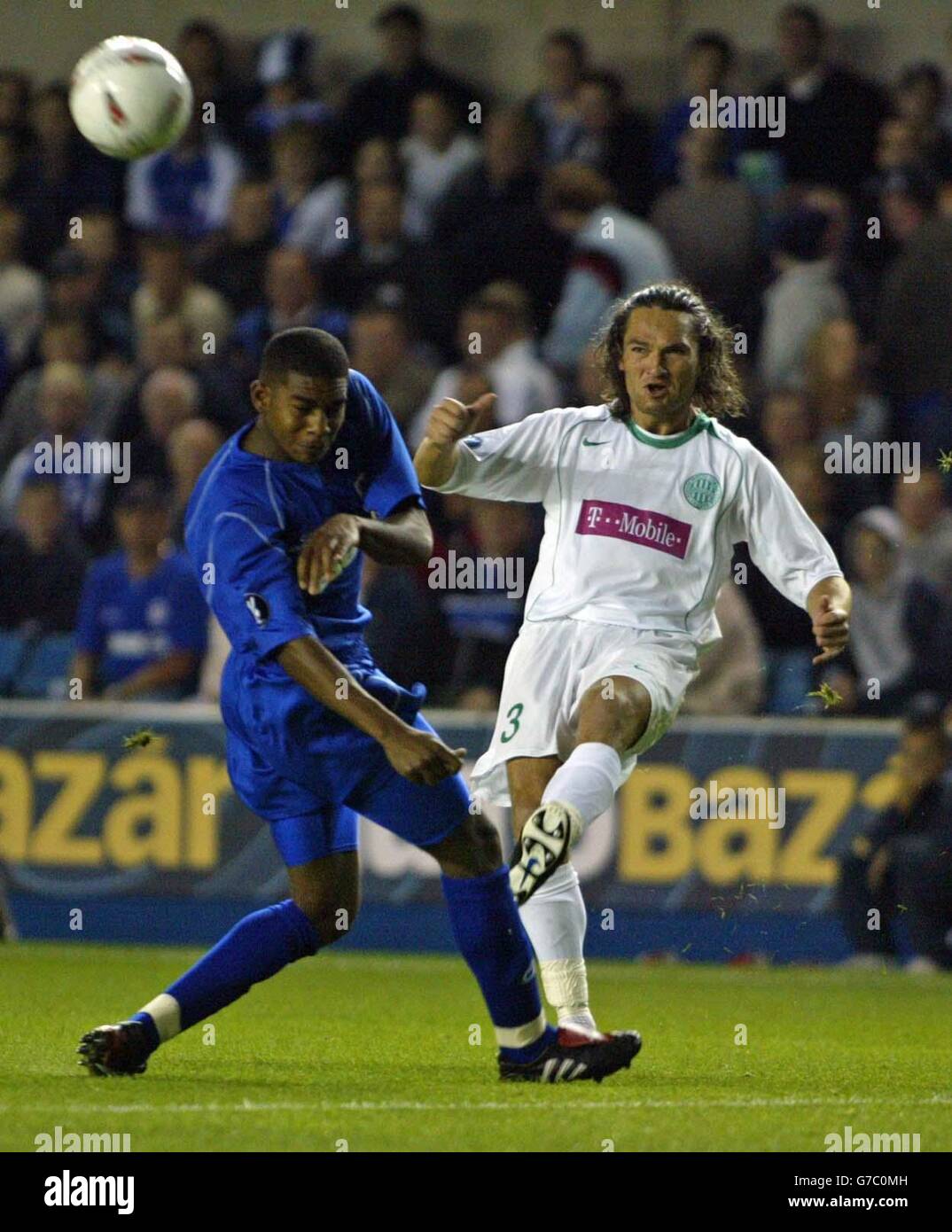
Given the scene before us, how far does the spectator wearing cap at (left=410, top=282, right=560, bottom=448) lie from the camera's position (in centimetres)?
1244

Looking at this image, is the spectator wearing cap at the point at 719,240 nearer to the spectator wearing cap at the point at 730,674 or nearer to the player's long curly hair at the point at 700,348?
the spectator wearing cap at the point at 730,674

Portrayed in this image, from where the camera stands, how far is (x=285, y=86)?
15.0m

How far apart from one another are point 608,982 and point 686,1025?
2030 millimetres

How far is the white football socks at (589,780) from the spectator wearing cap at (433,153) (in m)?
8.76

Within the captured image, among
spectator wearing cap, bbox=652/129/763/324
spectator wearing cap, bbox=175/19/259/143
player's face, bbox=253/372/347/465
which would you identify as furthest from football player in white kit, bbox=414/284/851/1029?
spectator wearing cap, bbox=175/19/259/143

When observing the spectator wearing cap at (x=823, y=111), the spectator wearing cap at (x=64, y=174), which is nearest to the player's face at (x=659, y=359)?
the spectator wearing cap at (x=823, y=111)

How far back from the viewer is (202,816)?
448 inches

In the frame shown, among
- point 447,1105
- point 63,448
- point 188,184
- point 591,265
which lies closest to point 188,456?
point 63,448

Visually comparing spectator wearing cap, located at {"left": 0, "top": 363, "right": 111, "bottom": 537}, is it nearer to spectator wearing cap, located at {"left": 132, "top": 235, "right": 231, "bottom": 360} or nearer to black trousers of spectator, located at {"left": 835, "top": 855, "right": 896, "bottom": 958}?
spectator wearing cap, located at {"left": 132, "top": 235, "right": 231, "bottom": 360}

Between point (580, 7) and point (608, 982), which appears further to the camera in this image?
point (580, 7)

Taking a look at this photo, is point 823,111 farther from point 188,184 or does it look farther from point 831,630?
point 831,630

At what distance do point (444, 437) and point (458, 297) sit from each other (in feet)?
24.5
